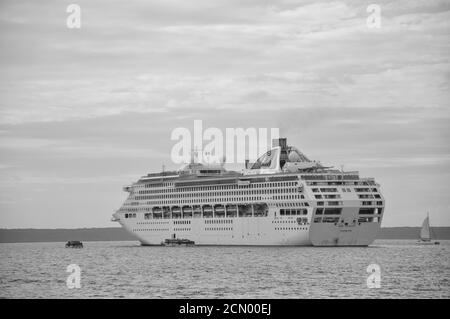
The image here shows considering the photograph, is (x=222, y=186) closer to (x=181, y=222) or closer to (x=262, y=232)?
(x=181, y=222)

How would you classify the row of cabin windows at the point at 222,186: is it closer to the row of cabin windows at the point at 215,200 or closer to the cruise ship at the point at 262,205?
the cruise ship at the point at 262,205

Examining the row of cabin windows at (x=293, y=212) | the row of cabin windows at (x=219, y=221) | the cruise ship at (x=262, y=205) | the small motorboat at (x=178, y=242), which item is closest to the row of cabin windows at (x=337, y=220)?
Result: the cruise ship at (x=262, y=205)

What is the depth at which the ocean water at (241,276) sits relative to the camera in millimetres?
66438

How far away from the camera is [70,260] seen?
113375 mm

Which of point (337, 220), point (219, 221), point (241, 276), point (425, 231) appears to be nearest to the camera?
point (241, 276)

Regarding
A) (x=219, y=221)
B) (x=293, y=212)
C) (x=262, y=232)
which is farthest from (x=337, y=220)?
(x=219, y=221)

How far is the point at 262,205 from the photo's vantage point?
120 metres

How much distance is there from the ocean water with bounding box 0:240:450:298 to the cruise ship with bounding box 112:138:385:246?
13.5 feet

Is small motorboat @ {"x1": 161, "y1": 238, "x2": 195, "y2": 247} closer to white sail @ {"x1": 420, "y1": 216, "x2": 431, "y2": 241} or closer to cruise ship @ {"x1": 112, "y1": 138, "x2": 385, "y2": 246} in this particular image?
cruise ship @ {"x1": 112, "y1": 138, "x2": 385, "y2": 246}

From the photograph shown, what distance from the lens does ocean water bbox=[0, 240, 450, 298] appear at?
6644 centimetres

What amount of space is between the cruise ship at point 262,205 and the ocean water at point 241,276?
411 cm

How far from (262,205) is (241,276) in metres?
42.4
